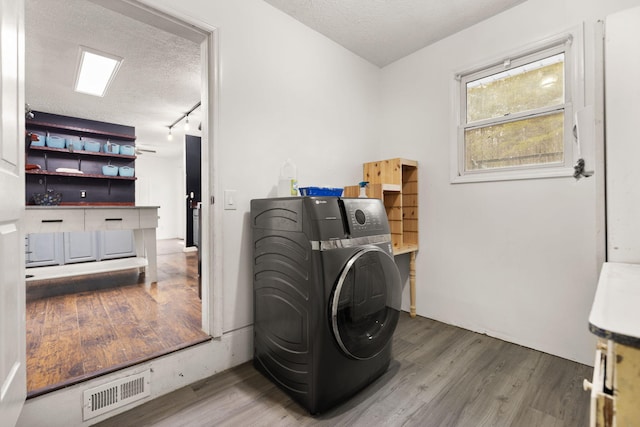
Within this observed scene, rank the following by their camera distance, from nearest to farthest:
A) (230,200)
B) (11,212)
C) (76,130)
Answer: (11,212) < (230,200) < (76,130)

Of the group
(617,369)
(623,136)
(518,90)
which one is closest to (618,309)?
(617,369)

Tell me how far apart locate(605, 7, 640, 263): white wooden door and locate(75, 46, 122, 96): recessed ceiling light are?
3.56 metres

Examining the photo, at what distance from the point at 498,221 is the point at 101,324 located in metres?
3.03

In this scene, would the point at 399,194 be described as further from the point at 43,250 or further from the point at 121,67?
the point at 43,250

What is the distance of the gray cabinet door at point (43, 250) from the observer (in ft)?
12.8

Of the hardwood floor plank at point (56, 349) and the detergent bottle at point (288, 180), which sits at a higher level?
the detergent bottle at point (288, 180)

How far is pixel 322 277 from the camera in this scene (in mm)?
1315

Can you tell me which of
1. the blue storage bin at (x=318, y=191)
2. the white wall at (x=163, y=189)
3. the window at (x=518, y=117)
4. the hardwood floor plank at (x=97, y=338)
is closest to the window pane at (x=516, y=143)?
the window at (x=518, y=117)

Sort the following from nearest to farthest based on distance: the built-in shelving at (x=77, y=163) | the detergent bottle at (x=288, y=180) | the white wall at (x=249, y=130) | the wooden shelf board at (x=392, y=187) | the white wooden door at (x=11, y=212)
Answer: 1. the white wooden door at (x=11, y=212)
2. the white wall at (x=249, y=130)
3. the detergent bottle at (x=288, y=180)
4. the wooden shelf board at (x=392, y=187)
5. the built-in shelving at (x=77, y=163)

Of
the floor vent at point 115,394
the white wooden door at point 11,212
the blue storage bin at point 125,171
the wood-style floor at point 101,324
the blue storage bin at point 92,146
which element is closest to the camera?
the white wooden door at point 11,212

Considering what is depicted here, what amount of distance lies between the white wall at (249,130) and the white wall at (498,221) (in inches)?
29.2

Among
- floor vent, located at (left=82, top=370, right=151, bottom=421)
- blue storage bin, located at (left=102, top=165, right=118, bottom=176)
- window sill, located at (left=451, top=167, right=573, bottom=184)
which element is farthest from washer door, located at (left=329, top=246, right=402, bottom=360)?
blue storage bin, located at (left=102, top=165, right=118, bottom=176)

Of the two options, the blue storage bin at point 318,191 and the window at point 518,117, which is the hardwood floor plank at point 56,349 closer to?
the blue storage bin at point 318,191

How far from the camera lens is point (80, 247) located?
434 cm
